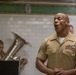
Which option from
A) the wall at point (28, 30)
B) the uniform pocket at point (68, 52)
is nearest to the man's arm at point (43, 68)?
the uniform pocket at point (68, 52)

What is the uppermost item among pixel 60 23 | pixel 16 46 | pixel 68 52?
pixel 60 23

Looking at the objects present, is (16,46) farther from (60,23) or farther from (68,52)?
(68,52)

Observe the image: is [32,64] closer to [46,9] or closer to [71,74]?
[46,9]

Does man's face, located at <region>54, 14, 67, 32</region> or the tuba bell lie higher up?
man's face, located at <region>54, 14, 67, 32</region>

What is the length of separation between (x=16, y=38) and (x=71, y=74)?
8.25ft

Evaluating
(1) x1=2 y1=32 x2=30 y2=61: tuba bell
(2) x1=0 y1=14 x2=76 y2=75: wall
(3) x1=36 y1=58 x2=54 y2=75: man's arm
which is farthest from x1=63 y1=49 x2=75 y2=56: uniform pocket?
(2) x1=0 y1=14 x2=76 y2=75: wall

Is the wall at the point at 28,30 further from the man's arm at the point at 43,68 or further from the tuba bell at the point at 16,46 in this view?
the man's arm at the point at 43,68

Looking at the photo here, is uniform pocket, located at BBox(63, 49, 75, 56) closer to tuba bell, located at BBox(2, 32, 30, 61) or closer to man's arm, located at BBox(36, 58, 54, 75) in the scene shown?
man's arm, located at BBox(36, 58, 54, 75)

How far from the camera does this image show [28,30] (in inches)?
202

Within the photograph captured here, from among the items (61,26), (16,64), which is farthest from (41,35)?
(16,64)

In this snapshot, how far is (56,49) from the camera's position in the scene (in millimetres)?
2658

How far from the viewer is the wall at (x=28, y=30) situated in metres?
5.08

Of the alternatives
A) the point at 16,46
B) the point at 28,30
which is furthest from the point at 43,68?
the point at 28,30

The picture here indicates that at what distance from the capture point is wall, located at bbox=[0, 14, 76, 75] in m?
5.08
